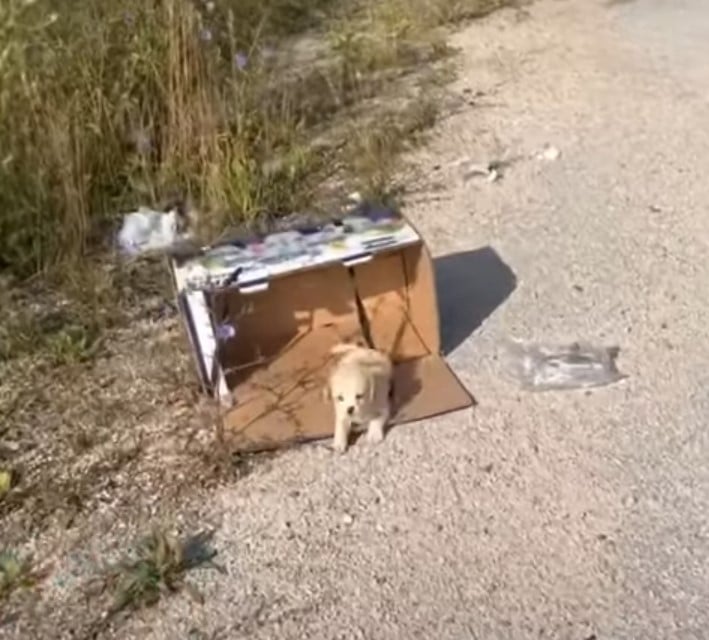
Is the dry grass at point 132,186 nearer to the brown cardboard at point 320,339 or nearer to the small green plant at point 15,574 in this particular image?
the small green plant at point 15,574

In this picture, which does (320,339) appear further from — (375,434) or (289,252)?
(375,434)

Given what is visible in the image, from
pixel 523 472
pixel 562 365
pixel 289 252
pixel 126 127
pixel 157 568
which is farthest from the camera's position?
pixel 126 127

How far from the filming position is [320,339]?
352 centimetres

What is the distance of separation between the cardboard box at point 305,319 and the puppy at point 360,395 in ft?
0.15

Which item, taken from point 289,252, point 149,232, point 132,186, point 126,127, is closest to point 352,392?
point 289,252

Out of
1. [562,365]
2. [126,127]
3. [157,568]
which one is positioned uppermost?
[126,127]

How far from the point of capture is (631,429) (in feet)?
10.4

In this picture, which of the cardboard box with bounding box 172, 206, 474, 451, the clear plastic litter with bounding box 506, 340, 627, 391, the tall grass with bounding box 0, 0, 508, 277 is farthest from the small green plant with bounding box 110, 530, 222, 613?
the tall grass with bounding box 0, 0, 508, 277

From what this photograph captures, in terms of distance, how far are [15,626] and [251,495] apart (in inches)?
22.4

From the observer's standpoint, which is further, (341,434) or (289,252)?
(289,252)

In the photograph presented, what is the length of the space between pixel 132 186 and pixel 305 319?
0.98 m

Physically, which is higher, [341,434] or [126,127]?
[126,127]

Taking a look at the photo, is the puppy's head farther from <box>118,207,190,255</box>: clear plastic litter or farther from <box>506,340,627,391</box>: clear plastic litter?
<box>118,207,190,255</box>: clear plastic litter

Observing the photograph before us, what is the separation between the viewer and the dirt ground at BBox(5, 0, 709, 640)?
2674mm
